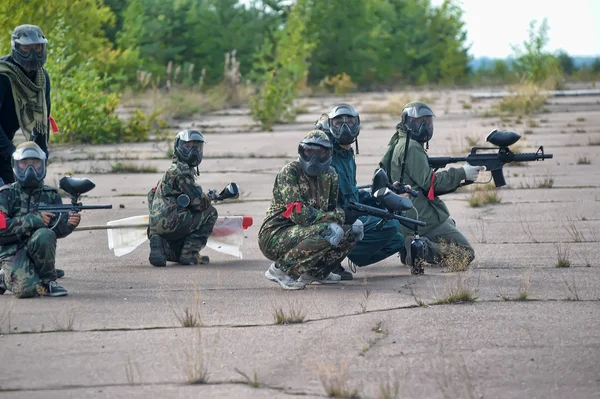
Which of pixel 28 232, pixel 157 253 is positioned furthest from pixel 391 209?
pixel 28 232

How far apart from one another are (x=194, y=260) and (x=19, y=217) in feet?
7.76

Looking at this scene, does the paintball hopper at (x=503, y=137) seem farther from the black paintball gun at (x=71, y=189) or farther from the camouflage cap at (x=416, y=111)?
the black paintball gun at (x=71, y=189)

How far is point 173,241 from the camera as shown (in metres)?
11.2

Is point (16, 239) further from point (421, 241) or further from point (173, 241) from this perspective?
point (421, 241)

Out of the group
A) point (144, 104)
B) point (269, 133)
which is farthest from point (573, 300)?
point (144, 104)

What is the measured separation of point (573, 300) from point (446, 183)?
83.5 inches

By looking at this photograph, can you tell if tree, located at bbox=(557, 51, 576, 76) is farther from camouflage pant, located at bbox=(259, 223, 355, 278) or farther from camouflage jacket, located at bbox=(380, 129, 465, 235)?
camouflage pant, located at bbox=(259, 223, 355, 278)

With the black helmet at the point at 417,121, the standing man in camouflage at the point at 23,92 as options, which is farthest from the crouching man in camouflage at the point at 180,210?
the black helmet at the point at 417,121

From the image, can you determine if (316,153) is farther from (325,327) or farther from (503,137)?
(503,137)

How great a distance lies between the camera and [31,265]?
938 cm

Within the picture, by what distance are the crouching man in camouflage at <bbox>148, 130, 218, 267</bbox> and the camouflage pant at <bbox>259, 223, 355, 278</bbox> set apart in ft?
4.94

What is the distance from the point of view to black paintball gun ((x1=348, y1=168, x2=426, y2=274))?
9.48 meters

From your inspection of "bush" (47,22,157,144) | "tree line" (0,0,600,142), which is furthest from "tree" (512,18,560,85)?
"bush" (47,22,157,144)

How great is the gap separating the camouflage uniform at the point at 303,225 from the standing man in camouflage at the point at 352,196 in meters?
0.35
